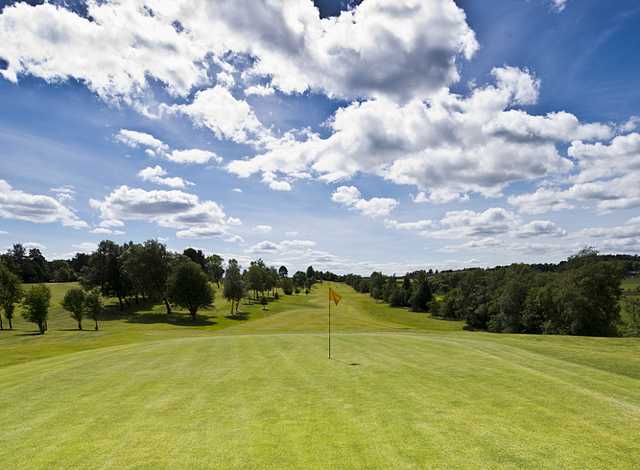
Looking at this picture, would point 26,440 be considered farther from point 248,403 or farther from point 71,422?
point 248,403

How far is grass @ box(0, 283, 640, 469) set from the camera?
791 centimetres

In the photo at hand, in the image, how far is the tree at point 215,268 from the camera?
152 m

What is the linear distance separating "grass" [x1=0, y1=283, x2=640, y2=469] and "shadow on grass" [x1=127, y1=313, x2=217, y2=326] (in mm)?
52104

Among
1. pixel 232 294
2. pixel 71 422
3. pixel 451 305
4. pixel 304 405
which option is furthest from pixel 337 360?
pixel 451 305

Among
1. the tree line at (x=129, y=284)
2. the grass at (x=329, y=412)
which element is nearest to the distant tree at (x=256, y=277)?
the tree line at (x=129, y=284)

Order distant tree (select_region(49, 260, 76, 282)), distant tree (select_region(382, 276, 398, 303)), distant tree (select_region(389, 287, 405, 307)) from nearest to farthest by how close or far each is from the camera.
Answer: distant tree (select_region(389, 287, 405, 307))
distant tree (select_region(382, 276, 398, 303))
distant tree (select_region(49, 260, 76, 282))

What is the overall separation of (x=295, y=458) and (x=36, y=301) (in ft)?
210

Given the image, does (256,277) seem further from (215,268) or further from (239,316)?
(215,268)

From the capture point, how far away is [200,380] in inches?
582

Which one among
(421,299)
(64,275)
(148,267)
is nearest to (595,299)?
(421,299)

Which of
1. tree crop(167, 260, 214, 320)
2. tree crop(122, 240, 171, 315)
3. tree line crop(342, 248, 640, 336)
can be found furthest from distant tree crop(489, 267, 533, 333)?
tree crop(122, 240, 171, 315)

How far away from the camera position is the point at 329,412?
10539 millimetres

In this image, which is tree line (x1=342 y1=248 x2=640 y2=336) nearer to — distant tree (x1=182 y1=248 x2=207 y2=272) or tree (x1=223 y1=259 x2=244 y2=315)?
tree (x1=223 y1=259 x2=244 y2=315)

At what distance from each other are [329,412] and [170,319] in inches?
2769
